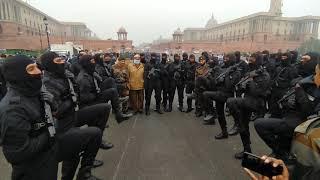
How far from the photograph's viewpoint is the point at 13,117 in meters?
2.55

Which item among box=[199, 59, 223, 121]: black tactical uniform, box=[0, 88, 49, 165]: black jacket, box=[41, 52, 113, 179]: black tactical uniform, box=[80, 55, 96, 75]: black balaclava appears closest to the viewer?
box=[0, 88, 49, 165]: black jacket

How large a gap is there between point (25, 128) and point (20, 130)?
0.05m

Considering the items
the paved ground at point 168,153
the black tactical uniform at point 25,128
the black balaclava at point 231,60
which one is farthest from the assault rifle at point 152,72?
the black tactical uniform at point 25,128

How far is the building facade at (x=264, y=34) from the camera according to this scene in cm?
7675

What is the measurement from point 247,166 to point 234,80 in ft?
15.7

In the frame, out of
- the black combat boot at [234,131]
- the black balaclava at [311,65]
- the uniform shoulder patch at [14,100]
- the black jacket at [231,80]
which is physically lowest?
the black combat boot at [234,131]

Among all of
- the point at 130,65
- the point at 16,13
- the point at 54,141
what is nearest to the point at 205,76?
the point at 130,65

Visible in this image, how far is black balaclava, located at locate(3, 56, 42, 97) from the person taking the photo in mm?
2682

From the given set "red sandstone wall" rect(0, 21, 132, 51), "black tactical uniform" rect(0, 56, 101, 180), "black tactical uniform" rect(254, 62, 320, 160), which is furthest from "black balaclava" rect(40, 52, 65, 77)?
"red sandstone wall" rect(0, 21, 132, 51)

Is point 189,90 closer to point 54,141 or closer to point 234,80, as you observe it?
point 234,80

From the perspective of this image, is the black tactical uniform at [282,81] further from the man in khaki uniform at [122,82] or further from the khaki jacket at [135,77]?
the man in khaki uniform at [122,82]

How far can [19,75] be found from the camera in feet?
8.85

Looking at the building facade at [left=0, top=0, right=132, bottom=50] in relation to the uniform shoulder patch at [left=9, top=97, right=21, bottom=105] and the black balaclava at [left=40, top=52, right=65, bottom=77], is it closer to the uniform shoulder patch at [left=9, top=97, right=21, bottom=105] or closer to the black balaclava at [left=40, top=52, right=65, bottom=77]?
the black balaclava at [left=40, top=52, right=65, bottom=77]

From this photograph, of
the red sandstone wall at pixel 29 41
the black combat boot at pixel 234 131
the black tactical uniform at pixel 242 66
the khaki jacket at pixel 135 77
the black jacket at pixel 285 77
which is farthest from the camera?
the red sandstone wall at pixel 29 41
